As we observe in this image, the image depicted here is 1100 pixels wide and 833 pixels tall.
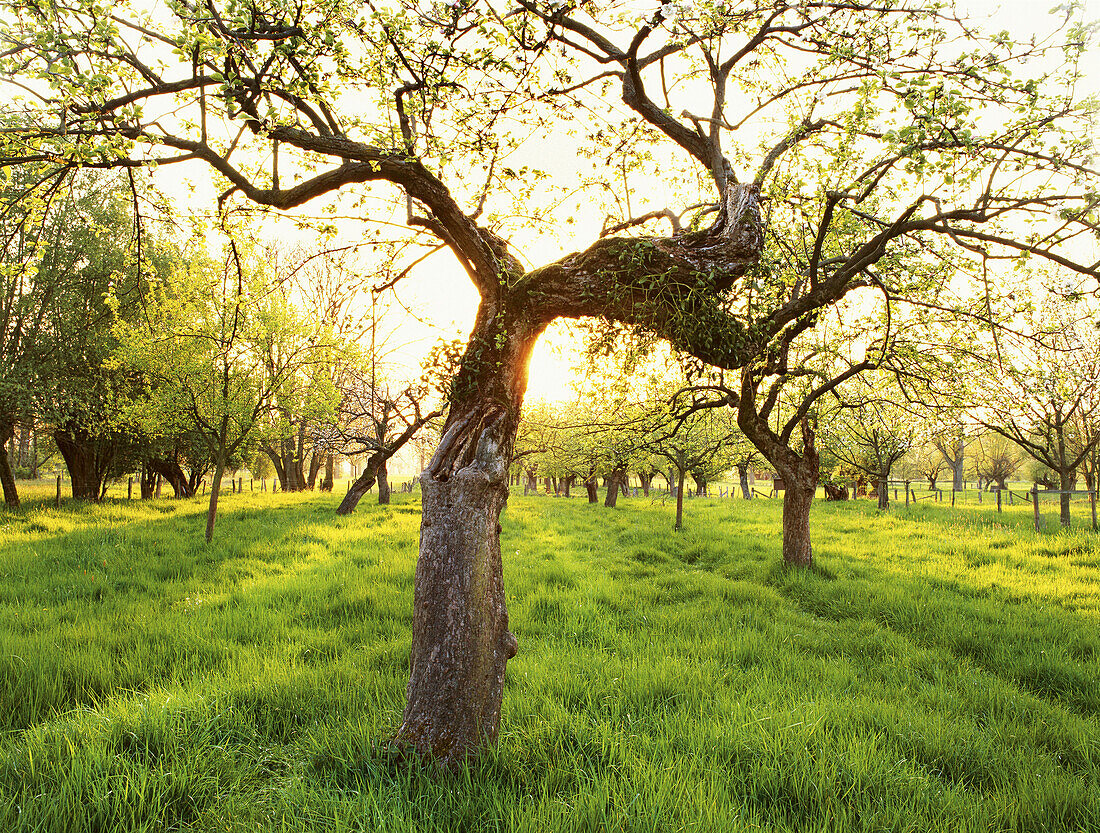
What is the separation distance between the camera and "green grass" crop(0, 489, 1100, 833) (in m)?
3.32

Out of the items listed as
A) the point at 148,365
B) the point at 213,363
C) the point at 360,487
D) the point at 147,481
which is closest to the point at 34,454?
the point at 147,481

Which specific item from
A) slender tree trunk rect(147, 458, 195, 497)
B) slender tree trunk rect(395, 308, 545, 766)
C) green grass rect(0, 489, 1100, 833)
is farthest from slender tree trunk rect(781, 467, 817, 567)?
slender tree trunk rect(147, 458, 195, 497)

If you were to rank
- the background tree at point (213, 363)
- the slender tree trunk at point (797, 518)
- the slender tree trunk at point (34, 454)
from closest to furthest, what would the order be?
the slender tree trunk at point (797, 518) → the background tree at point (213, 363) → the slender tree trunk at point (34, 454)

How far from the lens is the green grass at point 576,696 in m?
3.32

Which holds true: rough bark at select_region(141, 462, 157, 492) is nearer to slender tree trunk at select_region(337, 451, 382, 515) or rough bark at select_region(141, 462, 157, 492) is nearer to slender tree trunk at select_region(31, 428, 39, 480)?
slender tree trunk at select_region(31, 428, 39, 480)

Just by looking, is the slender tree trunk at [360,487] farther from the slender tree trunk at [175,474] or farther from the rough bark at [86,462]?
the slender tree trunk at [175,474]

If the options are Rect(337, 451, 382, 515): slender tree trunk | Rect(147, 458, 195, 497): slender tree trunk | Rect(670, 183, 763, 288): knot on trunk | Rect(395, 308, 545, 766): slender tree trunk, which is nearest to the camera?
Rect(395, 308, 545, 766): slender tree trunk

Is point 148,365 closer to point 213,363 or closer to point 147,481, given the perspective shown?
point 213,363

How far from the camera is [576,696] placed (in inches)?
203

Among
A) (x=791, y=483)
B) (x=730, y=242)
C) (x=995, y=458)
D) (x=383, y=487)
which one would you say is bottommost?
(x=383, y=487)

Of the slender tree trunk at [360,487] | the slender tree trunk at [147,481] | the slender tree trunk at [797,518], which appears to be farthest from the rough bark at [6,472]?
the slender tree trunk at [797,518]

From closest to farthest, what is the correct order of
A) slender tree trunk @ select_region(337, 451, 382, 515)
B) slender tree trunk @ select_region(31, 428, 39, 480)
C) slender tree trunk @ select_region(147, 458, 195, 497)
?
slender tree trunk @ select_region(337, 451, 382, 515) → slender tree trunk @ select_region(31, 428, 39, 480) → slender tree trunk @ select_region(147, 458, 195, 497)

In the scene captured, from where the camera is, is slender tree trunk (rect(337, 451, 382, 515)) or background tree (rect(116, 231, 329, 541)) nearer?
background tree (rect(116, 231, 329, 541))

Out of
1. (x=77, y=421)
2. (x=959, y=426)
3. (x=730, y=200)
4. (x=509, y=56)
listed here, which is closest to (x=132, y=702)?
(x=509, y=56)
